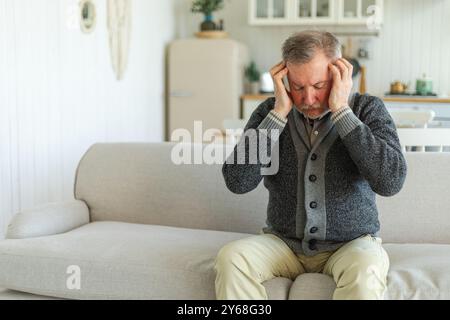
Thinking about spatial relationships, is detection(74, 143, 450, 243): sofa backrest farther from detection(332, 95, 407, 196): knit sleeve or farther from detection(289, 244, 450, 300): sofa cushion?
detection(332, 95, 407, 196): knit sleeve

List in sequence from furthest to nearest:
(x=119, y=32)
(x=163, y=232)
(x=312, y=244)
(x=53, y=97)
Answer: (x=119, y=32) < (x=53, y=97) < (x=163, y=232) < (x=312, y=244)

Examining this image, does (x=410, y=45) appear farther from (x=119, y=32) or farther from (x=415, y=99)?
(x=119, y=32)

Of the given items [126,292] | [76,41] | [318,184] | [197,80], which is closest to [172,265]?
[126,292]

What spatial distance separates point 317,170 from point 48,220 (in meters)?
1.07

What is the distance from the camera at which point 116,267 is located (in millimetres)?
1996

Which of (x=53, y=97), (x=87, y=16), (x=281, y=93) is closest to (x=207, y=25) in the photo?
(x=87, y=16)

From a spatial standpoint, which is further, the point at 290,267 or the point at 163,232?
the point at 163,232

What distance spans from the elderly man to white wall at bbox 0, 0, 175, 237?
1.89m

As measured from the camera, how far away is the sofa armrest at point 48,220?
2.30m

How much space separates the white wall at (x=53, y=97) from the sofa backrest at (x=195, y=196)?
0.97 metres

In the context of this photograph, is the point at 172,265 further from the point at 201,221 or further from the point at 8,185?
the point at 8,185

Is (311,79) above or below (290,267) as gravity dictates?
above

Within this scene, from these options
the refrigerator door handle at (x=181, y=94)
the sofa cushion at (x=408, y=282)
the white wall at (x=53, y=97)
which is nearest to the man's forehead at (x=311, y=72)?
the sofa cushion at (x=408, y=282)

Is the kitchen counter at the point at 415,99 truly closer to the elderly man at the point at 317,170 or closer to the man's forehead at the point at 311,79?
the elderly man at the point at 317,170
